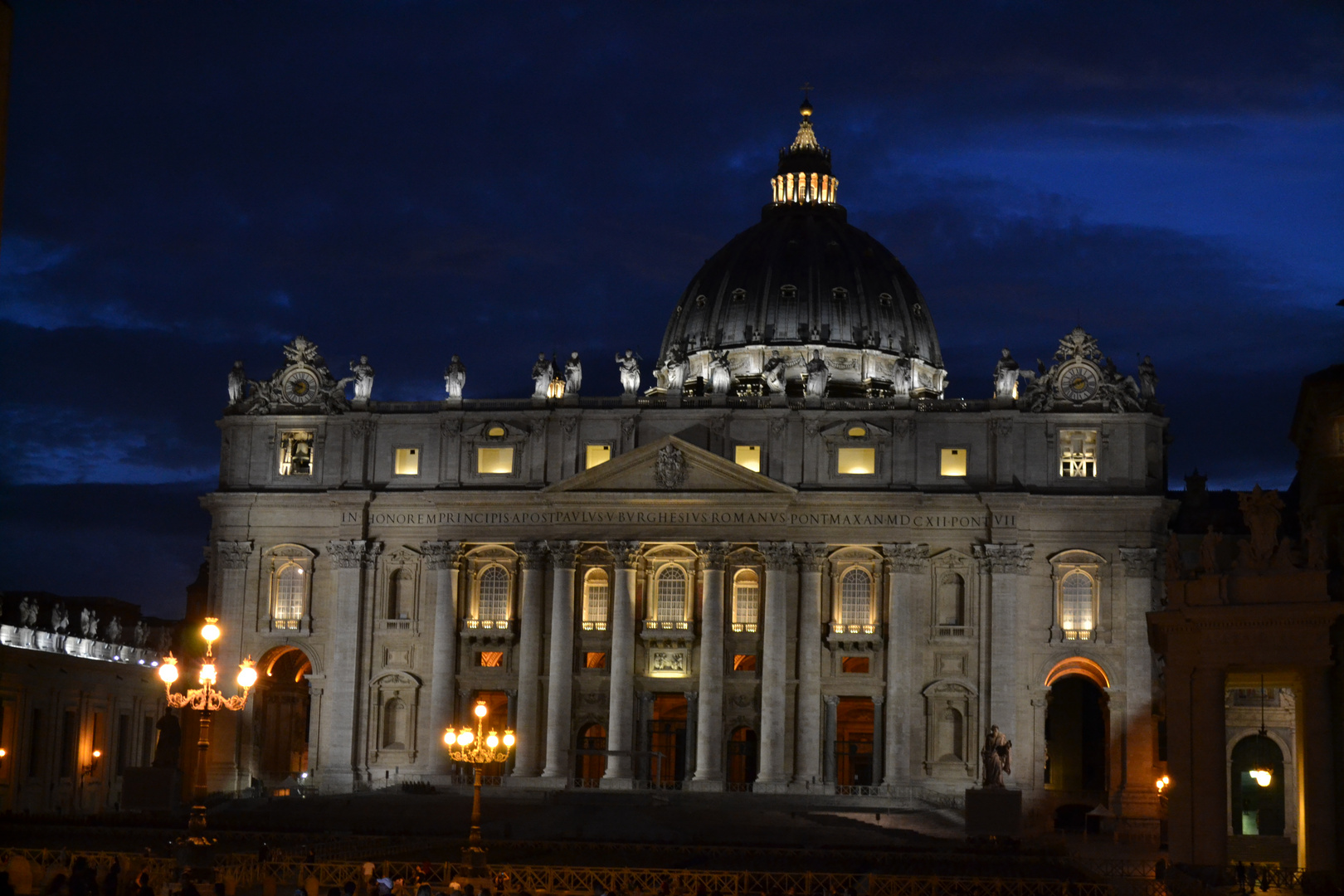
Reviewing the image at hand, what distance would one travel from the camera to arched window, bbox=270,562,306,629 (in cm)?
9094

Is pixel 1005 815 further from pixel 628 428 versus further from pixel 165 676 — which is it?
pixel 165 676

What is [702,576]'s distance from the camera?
8775 cm

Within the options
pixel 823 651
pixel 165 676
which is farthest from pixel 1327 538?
pixel 823 651

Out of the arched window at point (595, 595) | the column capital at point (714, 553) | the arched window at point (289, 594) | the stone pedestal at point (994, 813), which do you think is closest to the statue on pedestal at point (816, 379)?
the column capital at point (714, 553)

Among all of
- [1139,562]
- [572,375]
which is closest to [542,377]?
[572,375]

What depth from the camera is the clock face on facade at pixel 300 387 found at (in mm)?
92750

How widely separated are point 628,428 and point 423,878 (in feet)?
159

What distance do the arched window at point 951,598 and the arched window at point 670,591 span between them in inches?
472

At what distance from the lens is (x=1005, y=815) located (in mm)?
67938

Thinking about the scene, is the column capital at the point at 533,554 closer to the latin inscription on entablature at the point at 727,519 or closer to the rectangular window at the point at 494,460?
the latin inscription on entablature at the point at 727,519

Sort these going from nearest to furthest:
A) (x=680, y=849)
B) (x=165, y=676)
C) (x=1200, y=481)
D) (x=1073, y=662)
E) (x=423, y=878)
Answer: (x=165, y=676)
(x=423, y=878)
(x=680, y=849)
(x=1073, y=662)
(x=1200, y=481)

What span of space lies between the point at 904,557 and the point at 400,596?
2420 centimetres

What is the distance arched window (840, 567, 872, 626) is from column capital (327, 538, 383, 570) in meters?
22.2

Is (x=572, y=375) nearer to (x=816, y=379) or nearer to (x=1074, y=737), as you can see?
(x=816, y=379)
